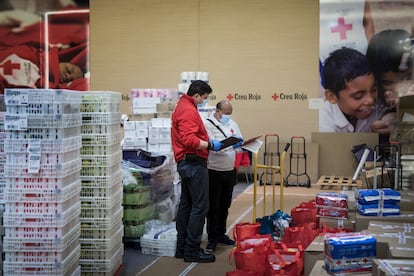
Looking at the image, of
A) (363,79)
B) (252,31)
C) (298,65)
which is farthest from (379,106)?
(252,31)

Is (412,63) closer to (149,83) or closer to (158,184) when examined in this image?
(149,83)

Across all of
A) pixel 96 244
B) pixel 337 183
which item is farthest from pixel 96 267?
pixel 337 183

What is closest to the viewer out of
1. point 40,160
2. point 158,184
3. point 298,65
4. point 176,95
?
point 40,160

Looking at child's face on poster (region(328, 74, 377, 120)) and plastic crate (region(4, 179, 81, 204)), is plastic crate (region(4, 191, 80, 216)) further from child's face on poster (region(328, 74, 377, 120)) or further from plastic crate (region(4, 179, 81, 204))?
child's face on poster (region(328, 74, 377, 120))

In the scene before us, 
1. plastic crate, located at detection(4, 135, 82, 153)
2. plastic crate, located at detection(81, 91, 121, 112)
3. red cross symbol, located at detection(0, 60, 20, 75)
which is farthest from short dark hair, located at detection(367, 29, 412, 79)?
plastic crate, located at detection(4, 135, 82, 153)

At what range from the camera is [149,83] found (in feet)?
45.3

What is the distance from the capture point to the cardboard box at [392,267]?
2938 millimetres

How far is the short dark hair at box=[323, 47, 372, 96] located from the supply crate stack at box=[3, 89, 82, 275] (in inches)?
352

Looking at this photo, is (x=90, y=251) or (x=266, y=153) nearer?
(x=90, y=251)

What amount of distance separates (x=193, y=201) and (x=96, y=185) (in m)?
1.07

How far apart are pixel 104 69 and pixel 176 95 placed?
4627mm

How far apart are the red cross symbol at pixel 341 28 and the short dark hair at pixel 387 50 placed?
1.85 feet

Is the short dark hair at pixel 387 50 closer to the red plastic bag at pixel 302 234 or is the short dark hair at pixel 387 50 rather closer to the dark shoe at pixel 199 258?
the red plastic bag at pixel 302 234

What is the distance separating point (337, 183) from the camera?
11547 millimetres
